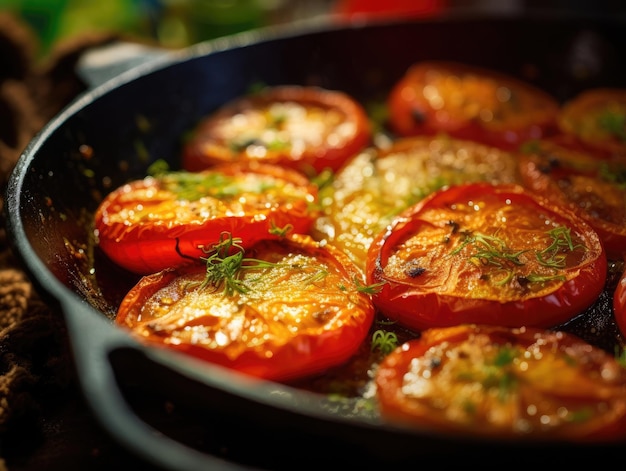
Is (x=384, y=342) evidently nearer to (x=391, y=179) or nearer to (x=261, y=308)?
(x=261, y=308)

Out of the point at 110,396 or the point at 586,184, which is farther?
the point at 586,184

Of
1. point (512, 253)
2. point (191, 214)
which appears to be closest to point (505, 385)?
point (512, 253)

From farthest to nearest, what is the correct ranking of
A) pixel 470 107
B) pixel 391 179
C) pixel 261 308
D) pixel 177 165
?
pixel 470 107, pixel 177 165, pixel 391 179, pixel 261 308

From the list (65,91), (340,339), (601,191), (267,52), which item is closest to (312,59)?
(267,52)

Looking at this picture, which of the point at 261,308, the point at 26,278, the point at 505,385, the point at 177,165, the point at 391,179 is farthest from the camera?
the point at 177,165

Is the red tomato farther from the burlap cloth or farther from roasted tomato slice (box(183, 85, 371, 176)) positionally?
the burlap cloth

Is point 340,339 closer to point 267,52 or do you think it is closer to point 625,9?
point 267,52
